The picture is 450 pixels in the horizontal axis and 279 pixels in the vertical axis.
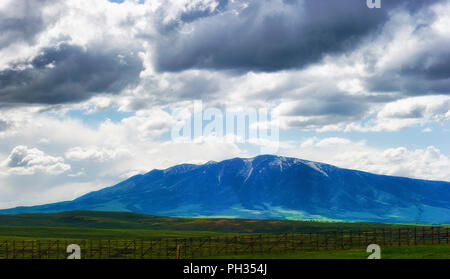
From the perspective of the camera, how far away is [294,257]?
89375 mm

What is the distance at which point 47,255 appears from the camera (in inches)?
4941
